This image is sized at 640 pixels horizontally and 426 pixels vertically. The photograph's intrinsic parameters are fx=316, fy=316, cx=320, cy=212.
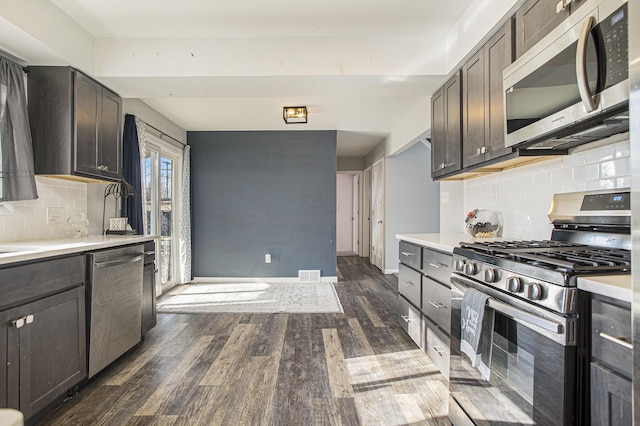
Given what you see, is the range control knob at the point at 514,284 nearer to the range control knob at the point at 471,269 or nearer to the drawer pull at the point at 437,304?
the range control knob at the point at 471,269

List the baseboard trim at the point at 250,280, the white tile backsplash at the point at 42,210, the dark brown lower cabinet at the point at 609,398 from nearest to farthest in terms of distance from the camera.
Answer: the dark brown lower cabinet at the point at 609,398, the white tile backsplash at the point at 42,210, the baseboard trim at the point at 250,280

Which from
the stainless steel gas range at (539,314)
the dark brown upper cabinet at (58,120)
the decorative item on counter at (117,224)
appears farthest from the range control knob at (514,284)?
the decorative item on counter at (117,224)

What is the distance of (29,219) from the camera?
223cm

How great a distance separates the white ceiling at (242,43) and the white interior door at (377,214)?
3.17 m

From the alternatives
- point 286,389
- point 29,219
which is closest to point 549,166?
point 286,389

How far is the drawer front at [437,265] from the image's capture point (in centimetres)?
198

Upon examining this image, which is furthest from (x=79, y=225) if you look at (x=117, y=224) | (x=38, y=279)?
(x=38, y=279)

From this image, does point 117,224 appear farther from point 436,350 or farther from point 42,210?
point 436,350

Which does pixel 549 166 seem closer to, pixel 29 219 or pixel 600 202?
pixel 600 202

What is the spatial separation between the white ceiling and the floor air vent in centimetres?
301

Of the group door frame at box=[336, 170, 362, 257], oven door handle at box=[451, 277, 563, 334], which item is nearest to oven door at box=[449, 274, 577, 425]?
oven door handle at box=[451, 277, 563, 334]

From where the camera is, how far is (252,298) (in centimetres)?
410

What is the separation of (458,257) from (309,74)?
173cm

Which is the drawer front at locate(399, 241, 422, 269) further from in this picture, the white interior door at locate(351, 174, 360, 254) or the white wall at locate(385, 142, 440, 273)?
the white interior door at locate(351, 174, 360, 254)
